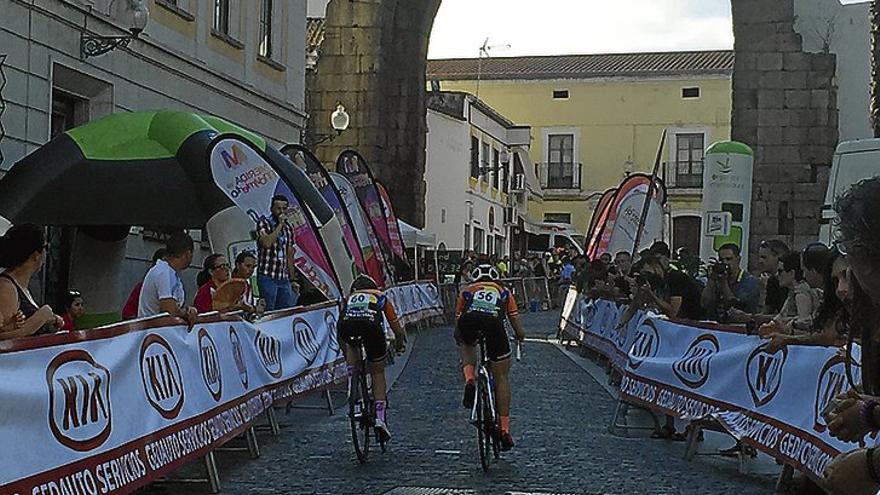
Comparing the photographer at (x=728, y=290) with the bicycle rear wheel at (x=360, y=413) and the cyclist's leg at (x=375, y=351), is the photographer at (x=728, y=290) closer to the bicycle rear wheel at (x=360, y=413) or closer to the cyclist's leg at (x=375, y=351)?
the cyclist's leg at (x=375, y=351)

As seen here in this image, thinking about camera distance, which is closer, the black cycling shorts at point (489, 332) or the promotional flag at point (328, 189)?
the black cycling shorts at point (489, 332)

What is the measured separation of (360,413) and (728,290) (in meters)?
4.33

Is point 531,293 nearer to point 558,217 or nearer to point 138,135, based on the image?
point 558,217

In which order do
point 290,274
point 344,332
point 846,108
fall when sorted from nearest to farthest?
1. point 344,332
2. point 290,274
3. point 846,108

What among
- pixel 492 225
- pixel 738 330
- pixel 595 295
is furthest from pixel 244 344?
pixel 492 225

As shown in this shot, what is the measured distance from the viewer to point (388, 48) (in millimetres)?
33969

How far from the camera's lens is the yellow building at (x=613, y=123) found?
205 feet

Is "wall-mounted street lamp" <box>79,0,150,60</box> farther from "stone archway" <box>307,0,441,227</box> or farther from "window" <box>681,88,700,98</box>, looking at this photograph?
"window" <box>681,88,700,98</box>

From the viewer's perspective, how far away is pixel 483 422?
33.1 feet

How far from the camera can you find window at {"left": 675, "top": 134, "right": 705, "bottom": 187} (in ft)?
205

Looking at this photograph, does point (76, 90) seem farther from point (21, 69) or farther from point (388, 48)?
point (388, 48)

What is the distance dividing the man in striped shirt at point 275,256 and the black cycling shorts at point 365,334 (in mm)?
3008

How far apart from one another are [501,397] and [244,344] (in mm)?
2024

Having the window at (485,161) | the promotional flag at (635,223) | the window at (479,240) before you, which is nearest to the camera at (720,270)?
the promotional flag at (635,223)
